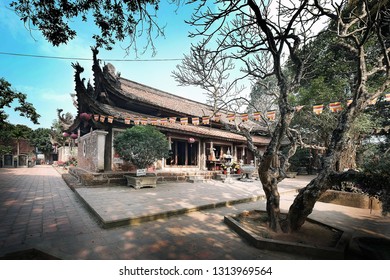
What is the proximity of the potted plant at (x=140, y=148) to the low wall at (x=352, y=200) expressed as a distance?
6.39 m

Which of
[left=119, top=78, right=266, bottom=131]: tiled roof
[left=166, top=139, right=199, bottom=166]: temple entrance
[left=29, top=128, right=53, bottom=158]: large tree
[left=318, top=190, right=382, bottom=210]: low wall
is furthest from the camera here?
[left=29, top=128, right=53, bottom=158]: large tree

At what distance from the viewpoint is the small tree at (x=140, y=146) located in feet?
24.3

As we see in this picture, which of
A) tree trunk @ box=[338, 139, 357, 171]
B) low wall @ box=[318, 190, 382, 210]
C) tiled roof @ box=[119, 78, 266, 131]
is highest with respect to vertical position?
tiled roof @ box=[119, 78, 266, 131]

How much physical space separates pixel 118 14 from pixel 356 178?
5225mm

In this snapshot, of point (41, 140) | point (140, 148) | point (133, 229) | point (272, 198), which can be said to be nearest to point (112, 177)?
point (140, 148)

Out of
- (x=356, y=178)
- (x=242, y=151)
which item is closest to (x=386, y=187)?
(x=356, y=178)

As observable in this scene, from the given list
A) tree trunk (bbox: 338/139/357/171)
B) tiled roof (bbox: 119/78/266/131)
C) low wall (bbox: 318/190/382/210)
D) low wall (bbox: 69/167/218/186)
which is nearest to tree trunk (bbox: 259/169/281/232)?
low wall (bbox: 318/190/382/210)

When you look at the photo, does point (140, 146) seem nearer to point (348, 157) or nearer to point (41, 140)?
point (348, 157)

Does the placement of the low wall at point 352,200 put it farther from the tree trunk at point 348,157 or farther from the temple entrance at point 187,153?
the temple entrance at point 187,153

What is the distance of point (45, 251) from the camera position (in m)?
2.61

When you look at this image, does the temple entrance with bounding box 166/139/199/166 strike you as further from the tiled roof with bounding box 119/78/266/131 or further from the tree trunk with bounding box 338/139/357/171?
the tree trunk with bounding box 338/139/357/171

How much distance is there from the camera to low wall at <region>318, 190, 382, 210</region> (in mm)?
5485
